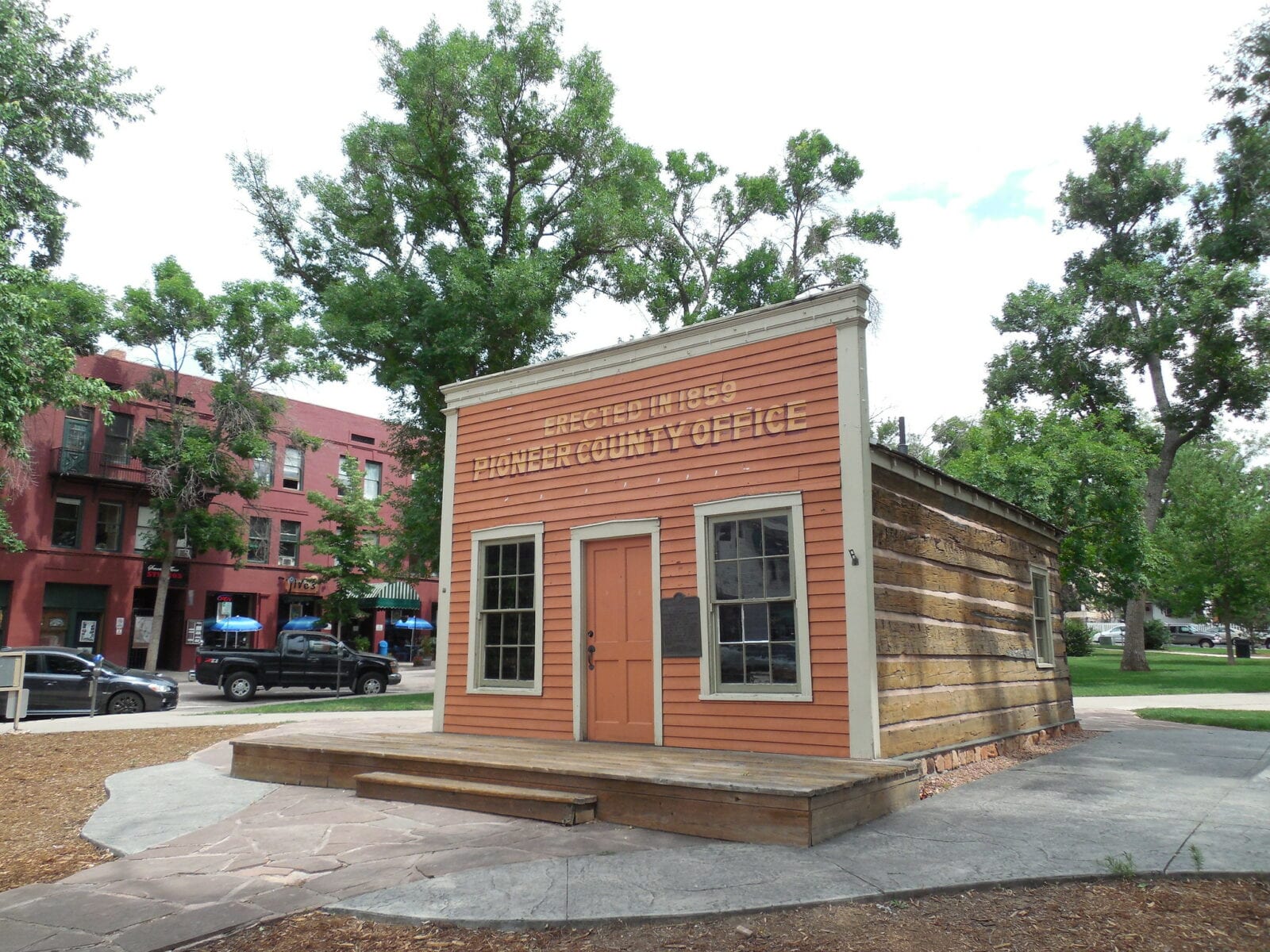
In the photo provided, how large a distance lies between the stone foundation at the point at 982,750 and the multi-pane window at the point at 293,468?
30319mm

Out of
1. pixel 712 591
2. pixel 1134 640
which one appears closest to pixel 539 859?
pixel 712 591

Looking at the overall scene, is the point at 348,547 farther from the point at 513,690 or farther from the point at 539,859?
the point at 539,859

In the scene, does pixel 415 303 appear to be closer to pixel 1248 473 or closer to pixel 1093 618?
pixel 1248 473

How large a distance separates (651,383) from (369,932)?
5.75 m

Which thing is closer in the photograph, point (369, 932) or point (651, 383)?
point (369, 932)

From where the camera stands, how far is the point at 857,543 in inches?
284

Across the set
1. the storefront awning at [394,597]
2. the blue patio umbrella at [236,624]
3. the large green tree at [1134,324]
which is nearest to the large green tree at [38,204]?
the blue patio umbrella at [236,624]

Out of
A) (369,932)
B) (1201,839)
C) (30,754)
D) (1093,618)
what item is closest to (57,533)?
(30,754)

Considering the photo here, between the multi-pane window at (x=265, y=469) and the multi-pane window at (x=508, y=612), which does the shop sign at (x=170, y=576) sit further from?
the multi-pane window at (x=508, y=612)

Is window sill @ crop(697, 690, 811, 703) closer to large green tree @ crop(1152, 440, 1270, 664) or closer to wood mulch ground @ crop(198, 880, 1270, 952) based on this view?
wood mulch ground @ crop(198, 880, 1270, 952)

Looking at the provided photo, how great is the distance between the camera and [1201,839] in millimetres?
5449

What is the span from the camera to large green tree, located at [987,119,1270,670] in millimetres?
26438

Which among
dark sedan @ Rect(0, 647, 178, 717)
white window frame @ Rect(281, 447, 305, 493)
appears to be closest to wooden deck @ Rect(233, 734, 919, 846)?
dark sedan @ Rect(0, 647, 178, 717)

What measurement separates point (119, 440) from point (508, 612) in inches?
1031
